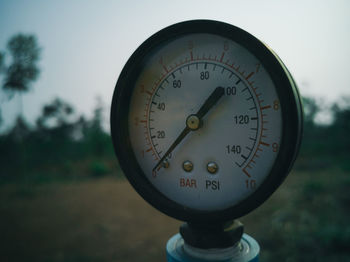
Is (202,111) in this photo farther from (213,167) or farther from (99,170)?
(99,170)

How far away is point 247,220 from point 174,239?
3013mm

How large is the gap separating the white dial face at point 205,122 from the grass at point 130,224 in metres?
2.23

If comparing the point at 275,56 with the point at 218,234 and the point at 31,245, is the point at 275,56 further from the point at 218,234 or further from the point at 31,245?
the point at 31,245

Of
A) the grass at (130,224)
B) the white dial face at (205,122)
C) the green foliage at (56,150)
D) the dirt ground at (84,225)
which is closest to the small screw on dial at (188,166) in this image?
the white dial face at (205,122)

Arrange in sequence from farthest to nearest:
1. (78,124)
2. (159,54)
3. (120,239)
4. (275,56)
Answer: (78,124)
(120,239)
(159,54)
(275,56)

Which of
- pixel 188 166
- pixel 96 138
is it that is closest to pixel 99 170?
pixel 96 138

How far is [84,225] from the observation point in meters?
3.86

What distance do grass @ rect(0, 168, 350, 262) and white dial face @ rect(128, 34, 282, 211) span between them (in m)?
2.23

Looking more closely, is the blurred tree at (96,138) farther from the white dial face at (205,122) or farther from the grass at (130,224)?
the white dial face at (205,122)

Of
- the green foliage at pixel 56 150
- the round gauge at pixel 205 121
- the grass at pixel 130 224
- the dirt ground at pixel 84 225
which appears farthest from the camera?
the green foliage at pixel 56 150

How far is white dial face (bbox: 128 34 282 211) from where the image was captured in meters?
0.82

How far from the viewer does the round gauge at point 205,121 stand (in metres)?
0.78

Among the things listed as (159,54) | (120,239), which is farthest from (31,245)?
(159,54)

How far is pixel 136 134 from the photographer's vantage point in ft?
3.24
